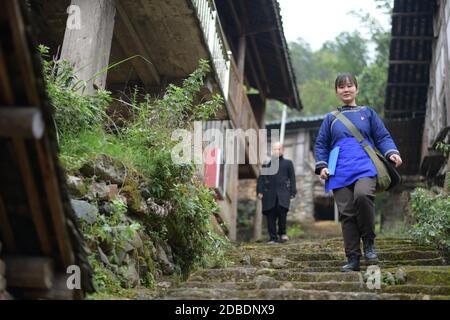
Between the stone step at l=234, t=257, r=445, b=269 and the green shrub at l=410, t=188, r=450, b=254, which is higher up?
the green shrub at l=410, t=188, r=450, b=254

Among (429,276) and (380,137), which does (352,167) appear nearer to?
(380,137)

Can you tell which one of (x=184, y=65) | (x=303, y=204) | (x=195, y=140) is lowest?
(x=303, y=204)

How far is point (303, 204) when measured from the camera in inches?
809

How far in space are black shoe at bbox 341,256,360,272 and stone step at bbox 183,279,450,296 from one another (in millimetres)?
620

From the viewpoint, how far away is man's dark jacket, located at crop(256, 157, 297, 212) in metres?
9.33

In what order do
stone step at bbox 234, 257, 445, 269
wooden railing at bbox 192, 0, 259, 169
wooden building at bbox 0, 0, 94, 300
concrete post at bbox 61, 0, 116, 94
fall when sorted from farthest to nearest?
wooden railing at bbox 192, 0, 259, 169
concrete post at bbox 61, 0, 116, 94
stone step at bbox 234, 257, 445, 269
wooden building at bbox 0, 0, 94, 300

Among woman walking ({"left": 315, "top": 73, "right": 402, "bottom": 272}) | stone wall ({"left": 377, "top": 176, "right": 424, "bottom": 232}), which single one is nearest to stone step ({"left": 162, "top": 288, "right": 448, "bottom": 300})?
woman walking ({"left": 315, "top": 73, "right": 402, "bottom": 272})

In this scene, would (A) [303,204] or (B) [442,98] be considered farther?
(A) [303,204]

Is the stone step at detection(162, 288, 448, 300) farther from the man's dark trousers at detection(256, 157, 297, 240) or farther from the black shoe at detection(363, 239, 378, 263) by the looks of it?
the man's dark trousers at detection(256, 157, 297, 240)

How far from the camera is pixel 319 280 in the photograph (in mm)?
4852
